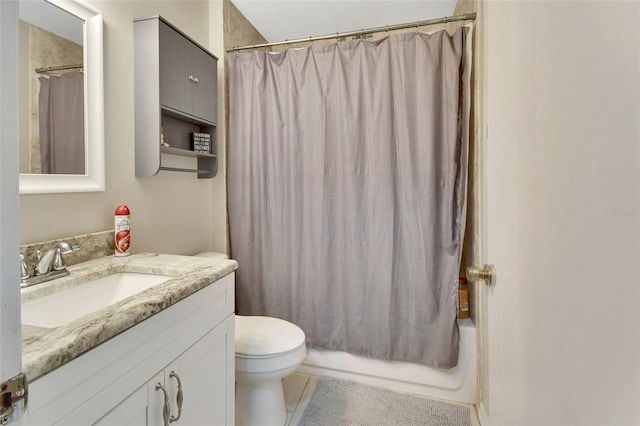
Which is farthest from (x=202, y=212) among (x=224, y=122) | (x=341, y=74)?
(x=341, y=74)

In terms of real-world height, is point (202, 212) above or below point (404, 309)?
above

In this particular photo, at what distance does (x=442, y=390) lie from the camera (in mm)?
1788

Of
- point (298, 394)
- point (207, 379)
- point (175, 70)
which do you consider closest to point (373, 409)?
point (298, 394)

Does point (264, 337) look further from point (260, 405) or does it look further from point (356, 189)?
point (356, 189)

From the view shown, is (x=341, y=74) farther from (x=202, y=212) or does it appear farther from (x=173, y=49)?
(x=202, y=212)

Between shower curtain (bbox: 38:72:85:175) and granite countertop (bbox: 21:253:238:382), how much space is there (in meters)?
0.38

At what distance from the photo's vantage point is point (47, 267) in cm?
99

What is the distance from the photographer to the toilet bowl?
1.40 metres

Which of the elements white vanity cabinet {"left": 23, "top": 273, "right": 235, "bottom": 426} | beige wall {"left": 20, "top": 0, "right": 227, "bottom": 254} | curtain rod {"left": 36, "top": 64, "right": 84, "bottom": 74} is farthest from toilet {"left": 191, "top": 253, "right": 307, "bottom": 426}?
curtain rod {"left": 36, "top": 64, "right": 84, "bottom": 74}

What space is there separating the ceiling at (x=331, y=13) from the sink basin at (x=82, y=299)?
1.87 metres

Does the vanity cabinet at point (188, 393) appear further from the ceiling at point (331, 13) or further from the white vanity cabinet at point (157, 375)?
the ceiling at point (331, 13)

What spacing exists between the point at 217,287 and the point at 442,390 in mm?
1491

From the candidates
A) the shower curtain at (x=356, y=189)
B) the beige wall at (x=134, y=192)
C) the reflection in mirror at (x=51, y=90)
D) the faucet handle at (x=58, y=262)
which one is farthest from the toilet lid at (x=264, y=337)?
the reflection in mirror at (x=51, y=90)

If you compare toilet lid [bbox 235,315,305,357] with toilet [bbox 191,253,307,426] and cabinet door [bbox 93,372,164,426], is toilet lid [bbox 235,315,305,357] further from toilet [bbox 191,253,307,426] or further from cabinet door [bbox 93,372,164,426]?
cabinet door [bbox 93,372,164,426]
